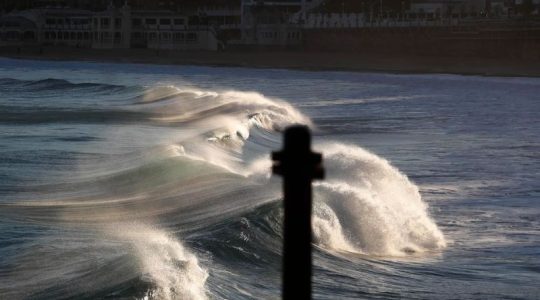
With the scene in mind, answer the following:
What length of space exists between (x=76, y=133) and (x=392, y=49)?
2579 inches

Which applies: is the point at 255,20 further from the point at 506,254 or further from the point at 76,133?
the point at 506,254

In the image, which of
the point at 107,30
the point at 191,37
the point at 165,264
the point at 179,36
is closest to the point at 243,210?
the point at 165,264

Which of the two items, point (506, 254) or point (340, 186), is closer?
point (506, 254)

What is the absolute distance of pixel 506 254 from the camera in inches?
622

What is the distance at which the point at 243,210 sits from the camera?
1683 cm

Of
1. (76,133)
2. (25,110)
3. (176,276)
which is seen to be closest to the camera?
(176,276)

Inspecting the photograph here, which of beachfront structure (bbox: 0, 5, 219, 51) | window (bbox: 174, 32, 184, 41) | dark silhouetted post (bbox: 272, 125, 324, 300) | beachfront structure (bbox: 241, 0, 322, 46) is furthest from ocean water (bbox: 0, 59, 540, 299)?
beachfront structure (bbox: 0, 5, 219, 51)

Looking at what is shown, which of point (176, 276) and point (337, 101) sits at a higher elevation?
point (176, 276)

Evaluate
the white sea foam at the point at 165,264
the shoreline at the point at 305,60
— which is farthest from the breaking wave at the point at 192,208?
the shoreline at the point at 305,60

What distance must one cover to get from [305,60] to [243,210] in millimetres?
78501

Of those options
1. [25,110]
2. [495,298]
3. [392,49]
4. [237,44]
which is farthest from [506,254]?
[237,44]

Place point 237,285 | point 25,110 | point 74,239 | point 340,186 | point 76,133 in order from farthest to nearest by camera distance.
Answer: point 25,110 < point 76,133 < point 340,186 < point 74,239 < point 237,285

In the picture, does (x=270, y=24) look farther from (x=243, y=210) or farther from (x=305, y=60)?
(x=243, y=210)

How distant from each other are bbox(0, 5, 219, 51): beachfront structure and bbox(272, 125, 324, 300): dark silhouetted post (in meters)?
107
